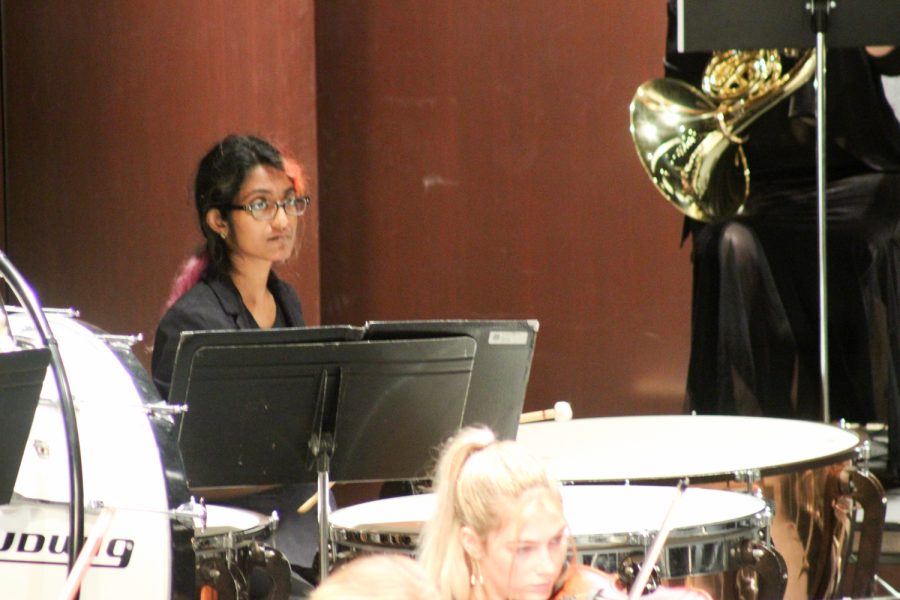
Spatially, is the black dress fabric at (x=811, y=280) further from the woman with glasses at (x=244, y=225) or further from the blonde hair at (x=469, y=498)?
the blonde hair at (x=469, y=498)

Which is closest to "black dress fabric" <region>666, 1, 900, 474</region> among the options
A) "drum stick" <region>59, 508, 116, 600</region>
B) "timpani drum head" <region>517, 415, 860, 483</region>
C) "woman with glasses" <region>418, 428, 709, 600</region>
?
"timpani drum head" <region>517, 415, 860, 483</region>

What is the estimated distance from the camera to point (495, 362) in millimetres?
2611

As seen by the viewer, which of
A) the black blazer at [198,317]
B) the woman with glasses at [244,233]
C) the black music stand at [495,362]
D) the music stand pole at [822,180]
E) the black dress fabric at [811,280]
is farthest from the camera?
the black dress fabric at [811,280]

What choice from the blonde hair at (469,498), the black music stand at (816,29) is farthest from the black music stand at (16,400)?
the black music stand at (816,29)

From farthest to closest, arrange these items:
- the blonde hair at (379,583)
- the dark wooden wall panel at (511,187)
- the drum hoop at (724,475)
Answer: the dark wooden wall panel at (511,187), the drum hoop at (724,475), the blonde hair at (379,583)

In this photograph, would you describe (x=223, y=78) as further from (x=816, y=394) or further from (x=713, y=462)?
(x=713, y=462)

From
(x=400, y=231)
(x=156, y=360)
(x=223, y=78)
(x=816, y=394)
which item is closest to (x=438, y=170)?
(x=400, y=231)

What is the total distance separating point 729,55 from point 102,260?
2.06 metres

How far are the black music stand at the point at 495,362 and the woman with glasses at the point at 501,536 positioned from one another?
38 cm

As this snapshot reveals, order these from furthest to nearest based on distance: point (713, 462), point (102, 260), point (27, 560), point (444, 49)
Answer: point (444, 49) → point (102, 260) → point (713, 462) → point (27, 560)

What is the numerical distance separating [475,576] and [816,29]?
2.05 meters

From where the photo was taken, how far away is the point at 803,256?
4070mm

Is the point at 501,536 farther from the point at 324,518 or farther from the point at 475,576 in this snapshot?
the point at 324,518

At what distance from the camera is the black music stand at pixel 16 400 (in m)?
1.84
